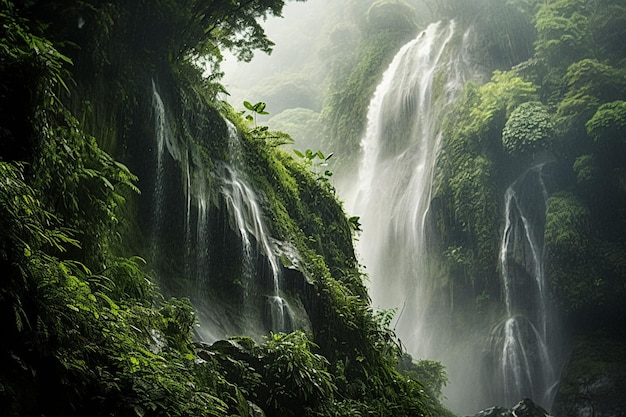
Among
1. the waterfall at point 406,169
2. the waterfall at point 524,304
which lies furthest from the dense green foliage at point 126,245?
the waterfall at point 406,169

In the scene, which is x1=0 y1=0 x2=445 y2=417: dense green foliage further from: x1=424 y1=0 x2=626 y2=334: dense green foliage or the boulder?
x1=424 y1=0 x2=626 y2=334: dense green foliage

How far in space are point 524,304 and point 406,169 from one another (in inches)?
307

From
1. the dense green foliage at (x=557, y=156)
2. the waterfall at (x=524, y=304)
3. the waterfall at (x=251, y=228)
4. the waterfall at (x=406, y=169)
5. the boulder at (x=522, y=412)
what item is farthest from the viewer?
the waterfall at (x=406, y=169)

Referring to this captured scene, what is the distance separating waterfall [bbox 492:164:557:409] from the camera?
15688 mm

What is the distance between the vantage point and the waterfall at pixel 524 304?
51.5 ft

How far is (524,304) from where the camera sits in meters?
16.8

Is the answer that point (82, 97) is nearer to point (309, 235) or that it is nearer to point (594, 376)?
point (309, 235)

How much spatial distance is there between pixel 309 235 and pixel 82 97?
17.1 feet

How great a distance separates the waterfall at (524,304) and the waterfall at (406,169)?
9.86 feet

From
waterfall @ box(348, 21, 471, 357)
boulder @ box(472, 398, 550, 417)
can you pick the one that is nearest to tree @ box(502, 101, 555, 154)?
waterfall @ box(348, 21, 471, 357)

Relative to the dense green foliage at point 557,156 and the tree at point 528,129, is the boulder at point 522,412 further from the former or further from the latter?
the tree at point 528,129

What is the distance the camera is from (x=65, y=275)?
130 inches

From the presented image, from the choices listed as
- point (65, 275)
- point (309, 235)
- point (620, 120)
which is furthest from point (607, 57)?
point (65, 275)

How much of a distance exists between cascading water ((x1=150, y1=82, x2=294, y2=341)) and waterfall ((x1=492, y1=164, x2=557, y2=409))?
11052 millimetres
